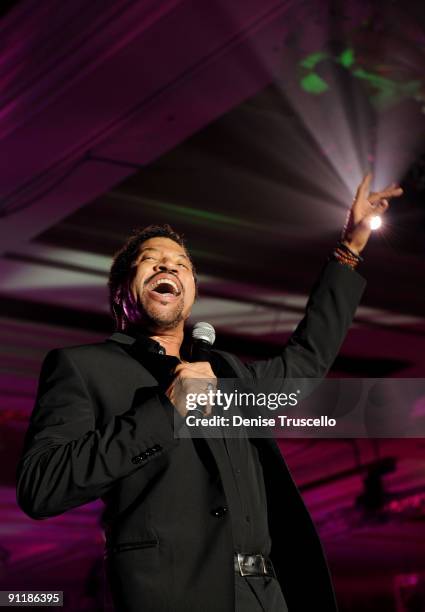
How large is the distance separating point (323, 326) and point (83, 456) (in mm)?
758

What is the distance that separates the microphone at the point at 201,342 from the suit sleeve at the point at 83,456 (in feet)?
0.60

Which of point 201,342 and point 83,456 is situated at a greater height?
point 201,342

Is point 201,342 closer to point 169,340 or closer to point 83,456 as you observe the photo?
point 169,340

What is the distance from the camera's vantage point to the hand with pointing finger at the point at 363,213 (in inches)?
71.4

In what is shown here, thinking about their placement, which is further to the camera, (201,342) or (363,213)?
(363,213)

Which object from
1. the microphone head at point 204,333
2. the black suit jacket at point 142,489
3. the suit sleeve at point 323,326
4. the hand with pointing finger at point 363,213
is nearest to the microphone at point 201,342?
the microphone head at point 204,333

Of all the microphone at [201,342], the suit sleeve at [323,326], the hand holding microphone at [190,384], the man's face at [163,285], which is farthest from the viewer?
the suit sleeve at [323,326]

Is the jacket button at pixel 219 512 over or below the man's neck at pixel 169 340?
below

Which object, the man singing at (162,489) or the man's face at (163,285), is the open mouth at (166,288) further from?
the man singing at (162,489)

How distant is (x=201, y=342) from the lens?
1515 millimetres

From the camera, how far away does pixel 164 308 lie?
170 centimetres

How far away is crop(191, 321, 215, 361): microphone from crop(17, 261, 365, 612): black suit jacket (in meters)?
0.11

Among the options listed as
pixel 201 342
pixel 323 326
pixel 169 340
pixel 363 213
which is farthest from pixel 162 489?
pixel 363 213

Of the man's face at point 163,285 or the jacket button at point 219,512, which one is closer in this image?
the jacket button at point 219,512
